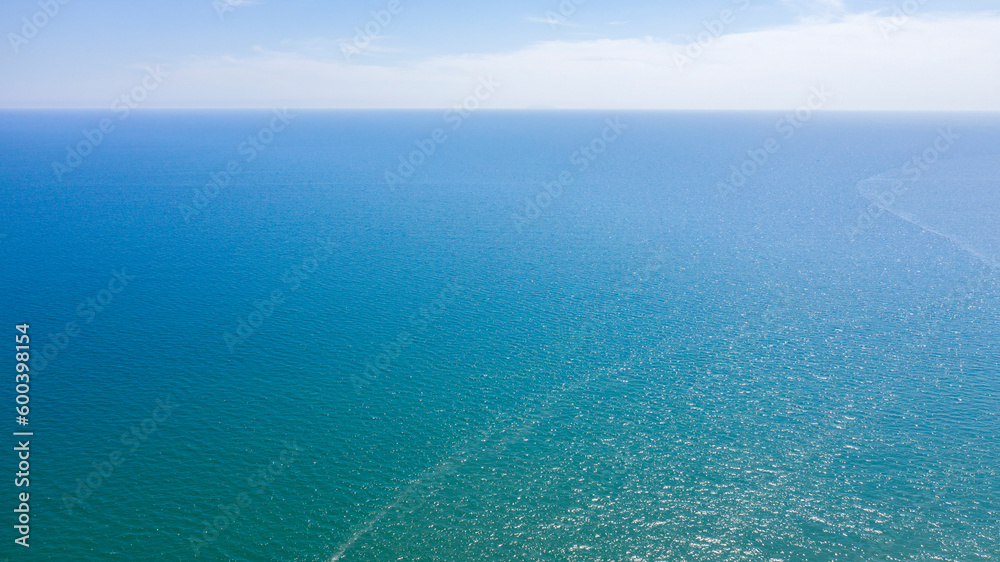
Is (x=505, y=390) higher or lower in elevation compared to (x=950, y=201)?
higher

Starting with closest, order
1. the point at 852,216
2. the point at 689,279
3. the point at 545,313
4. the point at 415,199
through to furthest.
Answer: the point at 545,313, the point at 689,279, the point at 852,216, the point at 415,199

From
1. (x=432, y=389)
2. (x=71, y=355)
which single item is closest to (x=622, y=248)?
(x=432, y=389)

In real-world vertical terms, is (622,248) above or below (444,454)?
above

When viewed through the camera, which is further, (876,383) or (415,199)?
(415,199)

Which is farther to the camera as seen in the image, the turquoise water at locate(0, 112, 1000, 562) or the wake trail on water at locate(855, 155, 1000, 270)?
the wake trail on water at locate(855, 155, 1000, 270)

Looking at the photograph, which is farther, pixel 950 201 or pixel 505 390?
pixel 950 201

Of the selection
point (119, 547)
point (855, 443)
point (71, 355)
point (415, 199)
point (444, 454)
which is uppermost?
point (415, 199)

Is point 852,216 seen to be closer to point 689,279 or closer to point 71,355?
point 689,279

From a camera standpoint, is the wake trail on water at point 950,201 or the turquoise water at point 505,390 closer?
the turquoise water at point 505,390
